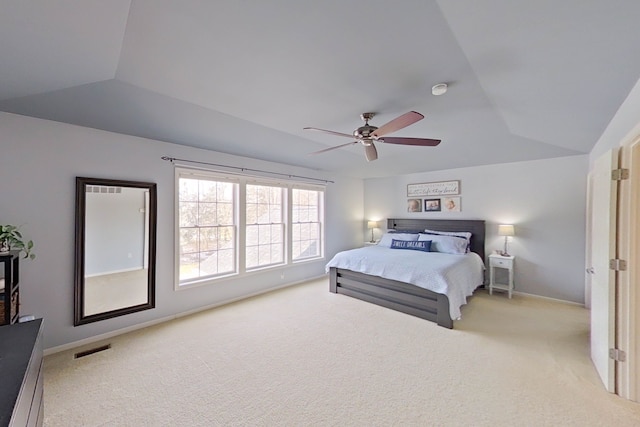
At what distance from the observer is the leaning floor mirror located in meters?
2.89

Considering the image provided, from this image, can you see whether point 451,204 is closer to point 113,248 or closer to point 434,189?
point 434,189

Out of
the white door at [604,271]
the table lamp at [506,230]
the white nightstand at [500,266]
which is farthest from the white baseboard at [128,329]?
the table lamp at [506,230]

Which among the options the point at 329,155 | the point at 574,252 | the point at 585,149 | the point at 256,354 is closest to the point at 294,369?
the point at 256,354

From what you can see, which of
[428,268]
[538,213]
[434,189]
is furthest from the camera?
[434,189]

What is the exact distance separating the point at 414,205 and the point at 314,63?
15.1 feet

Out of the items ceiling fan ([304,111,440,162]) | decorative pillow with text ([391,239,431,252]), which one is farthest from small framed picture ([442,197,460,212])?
ceiling fan ([304,111,440,162])

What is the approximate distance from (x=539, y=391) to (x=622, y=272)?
1.18 meters

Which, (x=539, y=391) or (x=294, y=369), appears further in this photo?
(x=294, y=369)

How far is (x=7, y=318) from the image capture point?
201cm

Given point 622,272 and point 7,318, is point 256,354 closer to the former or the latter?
point 7,318

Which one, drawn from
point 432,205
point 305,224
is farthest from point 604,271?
point 305,224

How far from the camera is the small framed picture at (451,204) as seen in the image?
5.30 meters

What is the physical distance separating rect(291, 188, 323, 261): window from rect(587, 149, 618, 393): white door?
13.8 ft

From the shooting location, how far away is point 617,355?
2105 mm
